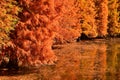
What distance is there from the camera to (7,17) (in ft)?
109

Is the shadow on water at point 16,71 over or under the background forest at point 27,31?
under

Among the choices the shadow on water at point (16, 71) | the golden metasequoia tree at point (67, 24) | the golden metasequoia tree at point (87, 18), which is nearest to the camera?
the shadow on water at point (16, 71)

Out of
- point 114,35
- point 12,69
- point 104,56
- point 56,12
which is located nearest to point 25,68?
point 12,69

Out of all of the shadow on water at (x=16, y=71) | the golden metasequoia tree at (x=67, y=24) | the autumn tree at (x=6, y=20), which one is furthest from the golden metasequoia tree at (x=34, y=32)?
the golden metasequoia tree at (x=67, y=24)

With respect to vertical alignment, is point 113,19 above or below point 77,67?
below

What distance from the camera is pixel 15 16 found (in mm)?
35688

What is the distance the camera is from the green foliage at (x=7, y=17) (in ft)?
108

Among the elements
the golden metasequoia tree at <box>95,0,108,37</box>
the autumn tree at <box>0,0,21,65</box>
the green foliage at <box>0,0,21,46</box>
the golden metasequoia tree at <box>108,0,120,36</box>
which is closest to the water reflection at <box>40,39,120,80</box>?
the autumn tree at <box>0,0,21,65</box>

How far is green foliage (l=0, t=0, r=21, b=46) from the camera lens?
32.8 meters

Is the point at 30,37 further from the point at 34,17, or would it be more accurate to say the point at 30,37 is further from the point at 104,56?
the point at 104,56

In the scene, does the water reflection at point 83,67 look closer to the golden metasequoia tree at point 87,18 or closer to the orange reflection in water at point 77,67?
the orange reflection in water at point 77,67

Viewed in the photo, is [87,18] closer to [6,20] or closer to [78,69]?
[78,69]

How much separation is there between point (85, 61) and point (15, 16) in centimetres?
1244

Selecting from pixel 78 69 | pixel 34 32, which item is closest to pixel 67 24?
pixel 78 69
